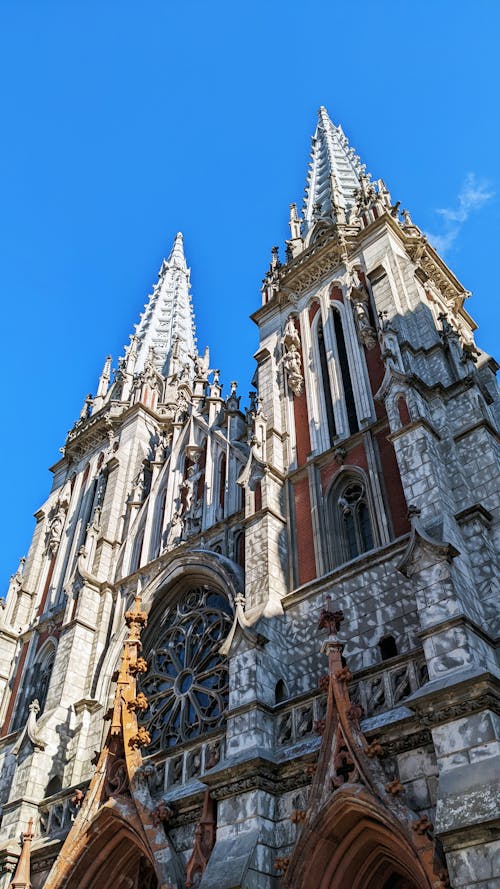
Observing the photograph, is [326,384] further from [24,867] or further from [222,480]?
[24,867]

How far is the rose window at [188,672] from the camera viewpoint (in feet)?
48.1

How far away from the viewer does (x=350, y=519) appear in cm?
1468

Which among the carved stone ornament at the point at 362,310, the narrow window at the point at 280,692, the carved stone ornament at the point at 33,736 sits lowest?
the narrow window at the point at 280,692

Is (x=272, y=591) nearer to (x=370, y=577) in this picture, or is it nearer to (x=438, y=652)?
(x=370, y=577)

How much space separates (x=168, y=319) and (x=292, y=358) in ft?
61.4

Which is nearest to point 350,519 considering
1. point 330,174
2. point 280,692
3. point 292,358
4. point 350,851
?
point 280,692

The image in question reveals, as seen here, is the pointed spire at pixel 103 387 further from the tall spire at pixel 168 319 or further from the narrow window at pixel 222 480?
the narrow window at pixel 222 480

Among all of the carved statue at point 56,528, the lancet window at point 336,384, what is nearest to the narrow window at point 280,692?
the lancet window at point 336,384

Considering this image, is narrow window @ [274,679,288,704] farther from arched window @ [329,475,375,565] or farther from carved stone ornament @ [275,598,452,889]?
arched window @ [329,475,375,565]

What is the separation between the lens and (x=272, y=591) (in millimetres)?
13961

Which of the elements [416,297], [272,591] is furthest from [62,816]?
[416,297]

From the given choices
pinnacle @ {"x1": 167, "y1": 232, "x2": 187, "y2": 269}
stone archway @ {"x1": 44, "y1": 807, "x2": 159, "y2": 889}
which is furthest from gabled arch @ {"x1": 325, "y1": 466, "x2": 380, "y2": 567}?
pinnacle @ {"x1": 167, "y1": 232, "x2": 187, "y2": 269}

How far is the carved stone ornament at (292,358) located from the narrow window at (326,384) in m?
0.56

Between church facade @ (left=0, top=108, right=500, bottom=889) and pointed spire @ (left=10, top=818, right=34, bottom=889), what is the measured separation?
0.06 m
